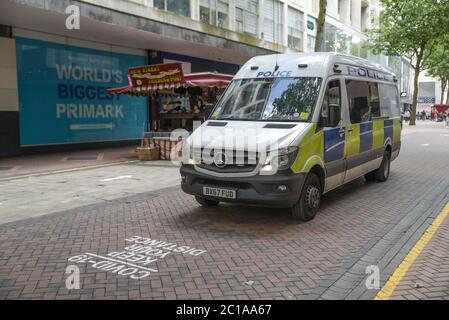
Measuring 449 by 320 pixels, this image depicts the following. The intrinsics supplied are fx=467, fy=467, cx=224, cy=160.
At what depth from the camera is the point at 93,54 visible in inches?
697

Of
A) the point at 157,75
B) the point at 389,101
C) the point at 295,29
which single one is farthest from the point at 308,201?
the point at 295,29

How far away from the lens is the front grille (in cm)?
610

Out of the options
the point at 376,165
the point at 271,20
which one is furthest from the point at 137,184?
the point at 271,20

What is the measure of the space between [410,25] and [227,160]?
100ft

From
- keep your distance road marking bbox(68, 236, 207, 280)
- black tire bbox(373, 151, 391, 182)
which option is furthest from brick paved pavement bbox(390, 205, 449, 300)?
black tire bbox(373, 151, 391, 182)

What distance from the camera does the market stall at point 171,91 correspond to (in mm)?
13414

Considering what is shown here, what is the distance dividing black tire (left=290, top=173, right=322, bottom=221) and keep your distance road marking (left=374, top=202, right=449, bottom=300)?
→ 4.92 ft

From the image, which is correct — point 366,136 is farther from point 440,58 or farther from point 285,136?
point 440,58

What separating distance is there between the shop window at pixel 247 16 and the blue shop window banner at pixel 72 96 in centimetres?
638

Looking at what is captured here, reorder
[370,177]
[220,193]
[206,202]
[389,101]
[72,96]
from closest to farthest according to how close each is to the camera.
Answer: [220,193] → [206,202] → [370,177] → [389,101] → [72,96]

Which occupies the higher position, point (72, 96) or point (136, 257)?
point (72, 96)

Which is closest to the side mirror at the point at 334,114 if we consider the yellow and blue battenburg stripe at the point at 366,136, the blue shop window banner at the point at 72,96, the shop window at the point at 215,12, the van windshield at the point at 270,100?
the van windshield at the point at 270,100

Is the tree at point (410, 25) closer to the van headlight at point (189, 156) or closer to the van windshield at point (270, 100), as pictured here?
the van windshield at point (270, 100)
